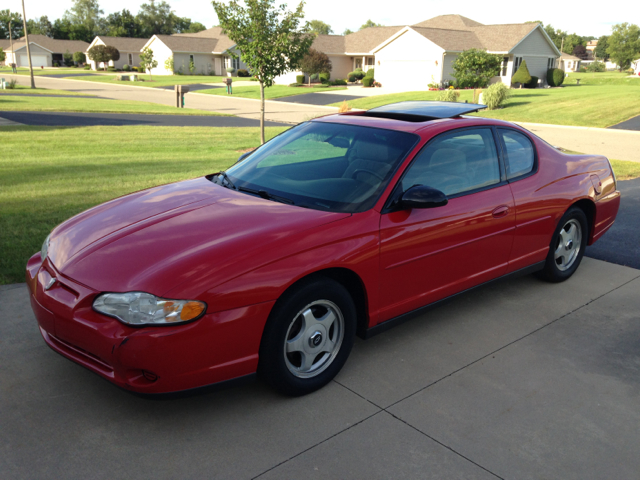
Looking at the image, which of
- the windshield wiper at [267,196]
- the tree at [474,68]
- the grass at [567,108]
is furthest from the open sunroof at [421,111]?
the tree at [474,68]

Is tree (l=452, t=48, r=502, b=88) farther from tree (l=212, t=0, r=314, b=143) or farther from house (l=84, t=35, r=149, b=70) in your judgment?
house (l=84, t=35, r=149, b=70)

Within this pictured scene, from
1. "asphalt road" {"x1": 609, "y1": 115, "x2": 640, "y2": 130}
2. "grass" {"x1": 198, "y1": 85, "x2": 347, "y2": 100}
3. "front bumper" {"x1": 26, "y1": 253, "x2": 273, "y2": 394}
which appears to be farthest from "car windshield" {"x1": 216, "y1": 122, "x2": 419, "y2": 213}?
"grass" {"x1": 198, "y1": 85, "x2": 347, "y2": 100}

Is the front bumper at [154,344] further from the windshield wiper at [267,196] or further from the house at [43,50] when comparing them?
the house at [43,50]

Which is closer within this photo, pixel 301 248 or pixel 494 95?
pixel 301 248

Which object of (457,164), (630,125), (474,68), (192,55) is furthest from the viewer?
(192,55)

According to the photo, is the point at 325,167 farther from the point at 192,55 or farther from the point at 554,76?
the point at 192,55

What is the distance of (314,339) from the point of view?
339 centimetres

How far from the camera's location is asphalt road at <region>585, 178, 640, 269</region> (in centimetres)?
624

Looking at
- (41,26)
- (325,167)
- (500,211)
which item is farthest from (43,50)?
(500,211)

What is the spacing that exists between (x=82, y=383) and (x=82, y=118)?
817 inches

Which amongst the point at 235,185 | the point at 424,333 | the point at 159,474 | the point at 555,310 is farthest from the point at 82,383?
the point at 555,310

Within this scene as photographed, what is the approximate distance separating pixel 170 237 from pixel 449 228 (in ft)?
6.37

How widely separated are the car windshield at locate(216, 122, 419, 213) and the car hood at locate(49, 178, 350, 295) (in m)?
0.20

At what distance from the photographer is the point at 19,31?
117 metres
